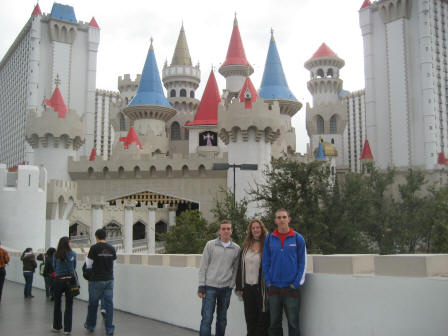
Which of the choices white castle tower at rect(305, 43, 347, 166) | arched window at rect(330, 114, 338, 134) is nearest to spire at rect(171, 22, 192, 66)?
white castle tower at rect(305, 43, 347, 166)

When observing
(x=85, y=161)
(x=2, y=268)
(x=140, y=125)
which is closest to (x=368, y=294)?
(x=2, y=268)

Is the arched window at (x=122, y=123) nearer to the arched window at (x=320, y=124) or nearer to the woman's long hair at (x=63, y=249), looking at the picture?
the arched window at (x=320, y=124)

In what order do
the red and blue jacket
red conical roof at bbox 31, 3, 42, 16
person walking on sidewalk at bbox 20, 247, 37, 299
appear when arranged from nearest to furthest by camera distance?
the red and blue jacket → person walking on sidewalk at bbox 20, 247, 37, 299 → red conical roof at bbox 31, 3, 42, 16

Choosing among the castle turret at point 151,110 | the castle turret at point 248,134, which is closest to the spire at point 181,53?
A: the castle turret at point 151,110

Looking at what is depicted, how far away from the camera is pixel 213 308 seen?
5.91m

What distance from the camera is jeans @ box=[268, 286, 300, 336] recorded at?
17.2 feet

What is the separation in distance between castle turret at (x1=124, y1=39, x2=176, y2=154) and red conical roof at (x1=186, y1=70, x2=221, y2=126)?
233cm

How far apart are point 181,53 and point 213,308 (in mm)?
50208

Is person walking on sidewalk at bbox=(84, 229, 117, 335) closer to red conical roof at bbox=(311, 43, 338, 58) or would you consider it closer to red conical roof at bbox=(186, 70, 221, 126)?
red conical roof at bbox=(186, 70, 221, 126)

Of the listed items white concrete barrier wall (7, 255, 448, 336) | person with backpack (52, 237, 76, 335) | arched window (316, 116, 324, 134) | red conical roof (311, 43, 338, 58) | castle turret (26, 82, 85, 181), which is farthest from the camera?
red conical roof (311, 43, 338, 58)

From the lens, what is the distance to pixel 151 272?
28.5 feet

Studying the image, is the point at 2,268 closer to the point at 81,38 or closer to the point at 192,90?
the point at 192,90

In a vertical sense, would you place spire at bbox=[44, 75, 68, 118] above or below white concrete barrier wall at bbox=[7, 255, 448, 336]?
above

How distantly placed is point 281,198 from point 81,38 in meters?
42.5
